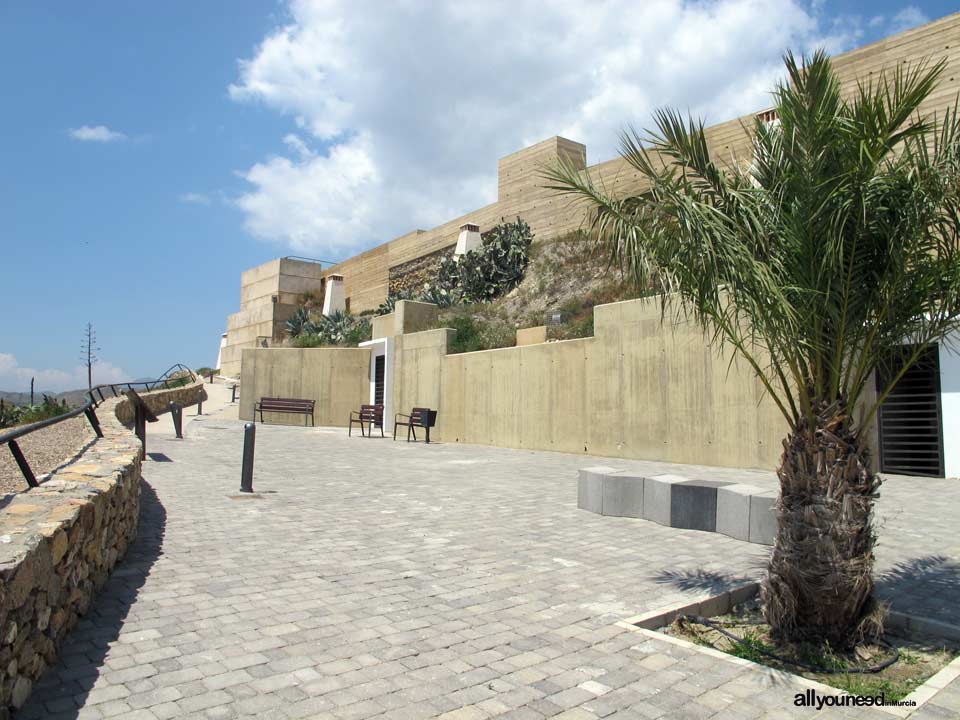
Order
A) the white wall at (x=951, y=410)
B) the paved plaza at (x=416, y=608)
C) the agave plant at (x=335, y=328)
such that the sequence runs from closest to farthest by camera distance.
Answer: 1. the paved plaza at (x=416, y=608)
2. the white wall at (x=951, y=410)
3. the agave plant at (x=335, y=328)

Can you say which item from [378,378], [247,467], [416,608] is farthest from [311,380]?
[416,608]

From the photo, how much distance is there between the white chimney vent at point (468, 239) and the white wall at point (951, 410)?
2314 centimetres

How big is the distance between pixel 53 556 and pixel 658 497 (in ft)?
19.9

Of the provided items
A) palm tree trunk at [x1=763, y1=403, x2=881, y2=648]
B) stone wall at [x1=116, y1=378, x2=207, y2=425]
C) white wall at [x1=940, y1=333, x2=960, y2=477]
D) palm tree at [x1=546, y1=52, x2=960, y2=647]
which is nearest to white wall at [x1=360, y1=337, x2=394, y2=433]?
stone wall at [x1=116, y1=378, x2=207, y2=425]

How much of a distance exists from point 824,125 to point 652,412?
9.78 metres

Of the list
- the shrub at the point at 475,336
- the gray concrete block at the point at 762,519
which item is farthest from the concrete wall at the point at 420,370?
the gray concrete block at the point at 762,519

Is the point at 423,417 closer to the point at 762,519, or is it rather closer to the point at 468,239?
the point at 762,519

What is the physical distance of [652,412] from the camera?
13.5 meters

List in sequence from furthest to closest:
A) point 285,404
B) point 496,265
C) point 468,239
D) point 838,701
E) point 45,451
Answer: point 468,239
point 496,265
point 285,404
point 45,451
point 838,701

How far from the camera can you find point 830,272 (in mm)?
4043

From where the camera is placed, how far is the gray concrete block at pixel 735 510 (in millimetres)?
6957

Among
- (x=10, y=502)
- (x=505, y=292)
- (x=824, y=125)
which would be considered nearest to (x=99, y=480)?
(x=10, y=502)

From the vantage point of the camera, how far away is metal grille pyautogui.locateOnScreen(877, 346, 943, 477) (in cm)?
1086

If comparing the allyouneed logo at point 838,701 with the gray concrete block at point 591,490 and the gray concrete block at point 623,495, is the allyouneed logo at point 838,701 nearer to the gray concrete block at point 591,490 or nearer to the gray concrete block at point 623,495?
the gray concrete block at point 623,495
